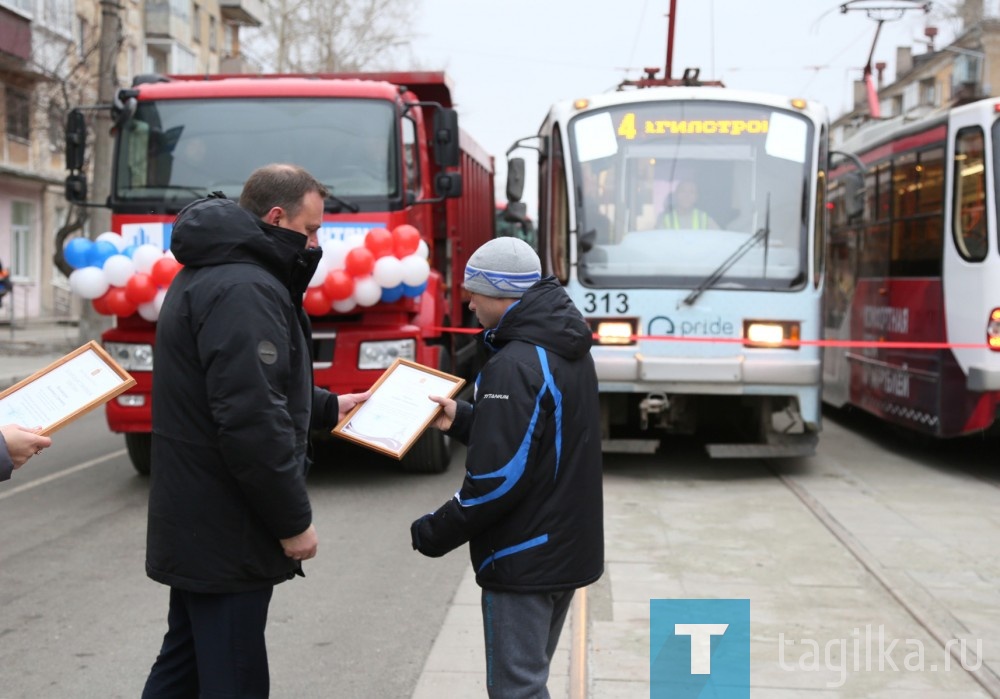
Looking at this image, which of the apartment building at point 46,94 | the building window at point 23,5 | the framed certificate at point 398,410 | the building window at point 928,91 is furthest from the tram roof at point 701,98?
the building window at point 928,91

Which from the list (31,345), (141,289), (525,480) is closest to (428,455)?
(141,289)

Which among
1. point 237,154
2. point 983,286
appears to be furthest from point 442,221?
point 983,286

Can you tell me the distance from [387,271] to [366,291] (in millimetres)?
218

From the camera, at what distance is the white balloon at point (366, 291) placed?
8.99m

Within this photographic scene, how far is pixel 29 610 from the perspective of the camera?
6.11 m

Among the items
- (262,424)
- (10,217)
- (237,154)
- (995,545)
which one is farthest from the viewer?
(10,217)

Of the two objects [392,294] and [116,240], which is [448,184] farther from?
[116,240]

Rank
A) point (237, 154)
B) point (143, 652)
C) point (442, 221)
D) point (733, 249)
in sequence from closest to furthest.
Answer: point (143, 652) → point (237, 154) → point (733, 249) → point (442, 221)

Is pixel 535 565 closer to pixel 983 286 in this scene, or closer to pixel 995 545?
pixel 995 545

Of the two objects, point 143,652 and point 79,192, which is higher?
point 79,192

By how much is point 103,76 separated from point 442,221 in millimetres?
9990

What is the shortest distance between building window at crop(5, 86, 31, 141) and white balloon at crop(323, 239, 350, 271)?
85.8 feet

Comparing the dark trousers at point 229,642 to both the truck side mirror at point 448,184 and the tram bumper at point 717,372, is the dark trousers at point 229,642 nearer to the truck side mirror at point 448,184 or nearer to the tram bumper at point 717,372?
the tram bumper at point 717,372

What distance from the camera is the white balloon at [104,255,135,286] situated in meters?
8.96
